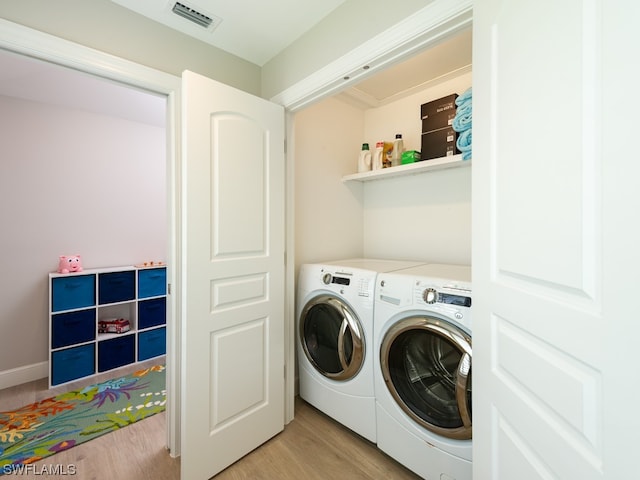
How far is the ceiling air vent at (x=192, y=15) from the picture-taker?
1402 millimetres

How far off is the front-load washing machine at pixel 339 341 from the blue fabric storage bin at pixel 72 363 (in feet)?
6.48

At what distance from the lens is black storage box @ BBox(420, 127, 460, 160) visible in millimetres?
1805

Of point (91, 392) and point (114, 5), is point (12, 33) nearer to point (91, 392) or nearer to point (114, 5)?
point (114, 5)

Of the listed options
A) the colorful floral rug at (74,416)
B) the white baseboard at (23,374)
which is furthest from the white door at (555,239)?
the white baseboard at (23,374)

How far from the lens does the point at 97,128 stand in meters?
2.77

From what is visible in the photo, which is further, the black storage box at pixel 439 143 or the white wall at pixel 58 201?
the white wall at pixel 58 201

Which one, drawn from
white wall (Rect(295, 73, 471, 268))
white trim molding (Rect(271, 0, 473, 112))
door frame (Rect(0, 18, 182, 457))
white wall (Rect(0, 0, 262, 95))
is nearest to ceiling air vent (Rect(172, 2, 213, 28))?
white wall (Rect(0, 0, 262, 95))

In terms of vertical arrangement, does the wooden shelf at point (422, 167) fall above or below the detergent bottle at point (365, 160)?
below

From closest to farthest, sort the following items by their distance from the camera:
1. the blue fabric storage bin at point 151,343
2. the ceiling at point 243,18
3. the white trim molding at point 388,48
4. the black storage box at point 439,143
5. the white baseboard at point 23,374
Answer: the white trim molding at point 388,48, the ceiling at point 243,18, the black storage box at point 439,143, the white baseboard at point 23,374, the blue fabric storage bin at point 151,343

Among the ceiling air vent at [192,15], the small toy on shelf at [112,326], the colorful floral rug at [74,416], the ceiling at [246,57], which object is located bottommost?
the colorful floral rug at [74,416]

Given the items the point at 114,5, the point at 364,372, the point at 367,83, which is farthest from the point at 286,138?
the point at 364,372

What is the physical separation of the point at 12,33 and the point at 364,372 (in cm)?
221

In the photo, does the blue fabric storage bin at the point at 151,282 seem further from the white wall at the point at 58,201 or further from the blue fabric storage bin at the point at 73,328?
the blue fabric storage bin at the point at 73,328

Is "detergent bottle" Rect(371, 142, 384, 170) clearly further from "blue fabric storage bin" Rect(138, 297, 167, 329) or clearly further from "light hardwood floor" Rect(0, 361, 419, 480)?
"blue fabric storage bin" Rect(138, 297, 167, 329)
